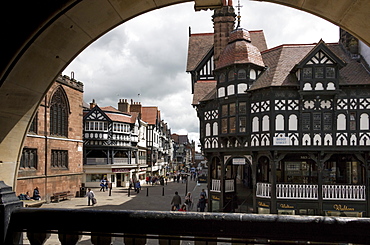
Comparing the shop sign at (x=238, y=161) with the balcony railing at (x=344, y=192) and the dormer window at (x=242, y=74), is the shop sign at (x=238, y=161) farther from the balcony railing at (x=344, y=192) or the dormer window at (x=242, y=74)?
the dormer window at (x=242, y=74)

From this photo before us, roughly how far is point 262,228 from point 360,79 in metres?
19.0

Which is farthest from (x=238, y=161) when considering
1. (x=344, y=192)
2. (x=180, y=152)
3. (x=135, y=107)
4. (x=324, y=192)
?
(x=180, y=152)

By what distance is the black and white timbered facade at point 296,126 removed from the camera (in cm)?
1803

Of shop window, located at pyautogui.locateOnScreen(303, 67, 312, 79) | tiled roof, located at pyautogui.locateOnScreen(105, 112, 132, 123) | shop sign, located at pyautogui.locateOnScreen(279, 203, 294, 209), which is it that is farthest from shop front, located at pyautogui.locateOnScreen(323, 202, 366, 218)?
tiled roof, located at pyautogui.locateOnScreen(105, 112, 132, 123)

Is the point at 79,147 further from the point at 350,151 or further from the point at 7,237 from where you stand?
the point at 7,237

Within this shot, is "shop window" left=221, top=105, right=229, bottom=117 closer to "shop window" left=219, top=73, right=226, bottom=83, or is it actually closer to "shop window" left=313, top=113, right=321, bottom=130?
"shop window" left=219, top=73, right=226, bottom=83

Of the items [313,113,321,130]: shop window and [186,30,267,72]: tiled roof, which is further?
[186,30,267,72]: tiled roof

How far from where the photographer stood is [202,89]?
80.4ft

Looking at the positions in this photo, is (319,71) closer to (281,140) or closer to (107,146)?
(281,140)

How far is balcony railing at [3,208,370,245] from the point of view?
8.04 ft

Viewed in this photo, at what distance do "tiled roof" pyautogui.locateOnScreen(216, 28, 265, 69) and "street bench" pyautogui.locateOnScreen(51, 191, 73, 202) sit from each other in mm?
17172

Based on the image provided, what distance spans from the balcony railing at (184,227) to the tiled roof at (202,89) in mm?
21029

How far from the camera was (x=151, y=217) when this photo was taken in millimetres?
2721

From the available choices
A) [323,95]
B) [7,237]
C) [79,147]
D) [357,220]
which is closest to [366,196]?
[323,95]
